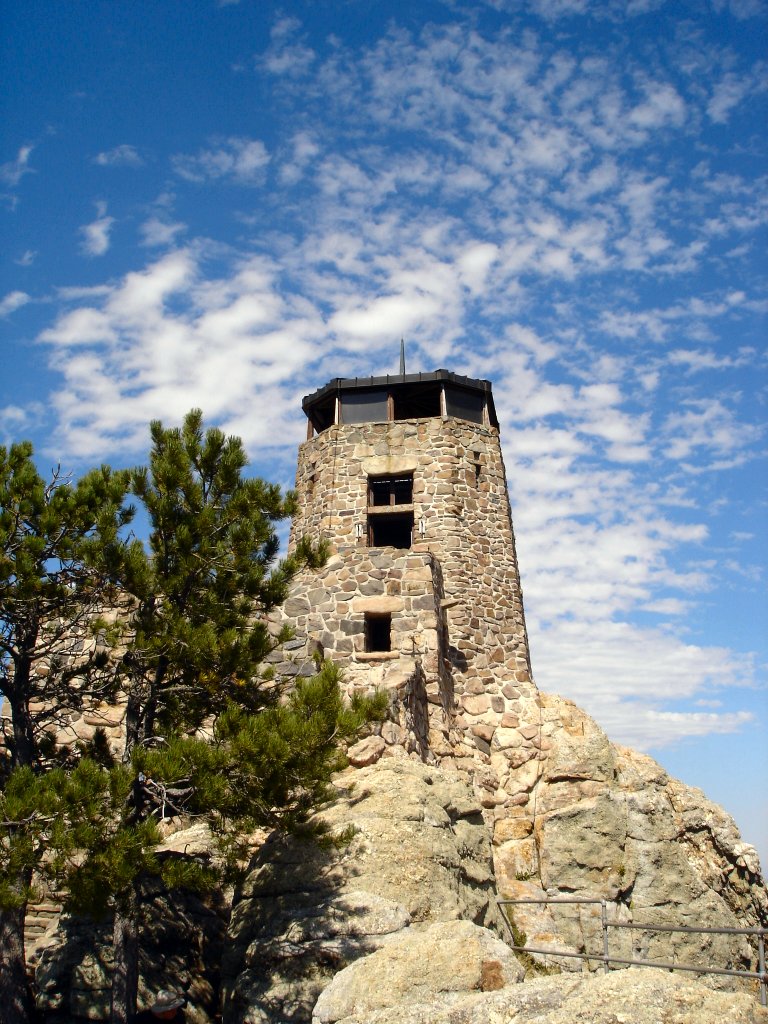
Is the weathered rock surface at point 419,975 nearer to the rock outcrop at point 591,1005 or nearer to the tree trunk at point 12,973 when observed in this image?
the rock outcrop at point 591,1005

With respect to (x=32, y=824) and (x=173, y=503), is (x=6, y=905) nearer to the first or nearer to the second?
(x=32, y=824)

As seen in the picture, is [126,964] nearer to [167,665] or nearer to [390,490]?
[167,665]

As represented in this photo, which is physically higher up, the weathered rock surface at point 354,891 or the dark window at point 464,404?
the dark window at point 464,404

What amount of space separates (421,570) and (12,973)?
9191mm

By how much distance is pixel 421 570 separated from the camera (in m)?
15.2

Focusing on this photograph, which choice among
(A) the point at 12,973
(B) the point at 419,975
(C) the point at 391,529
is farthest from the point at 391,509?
(B) the point at 419,975

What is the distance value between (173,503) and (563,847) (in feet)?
31.1

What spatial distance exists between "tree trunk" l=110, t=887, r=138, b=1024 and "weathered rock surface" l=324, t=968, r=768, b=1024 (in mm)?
3286

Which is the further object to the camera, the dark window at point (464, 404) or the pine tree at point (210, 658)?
the dark window at point (464, 404)

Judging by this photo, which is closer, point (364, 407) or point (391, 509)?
point (391, 509)

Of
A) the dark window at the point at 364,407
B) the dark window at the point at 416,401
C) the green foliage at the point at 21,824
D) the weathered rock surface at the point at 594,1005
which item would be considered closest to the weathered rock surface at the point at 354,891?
the weathered rock surface at the point at 594,1005

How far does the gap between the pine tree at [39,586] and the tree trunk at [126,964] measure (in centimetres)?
112

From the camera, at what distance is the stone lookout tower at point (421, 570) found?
14.3m

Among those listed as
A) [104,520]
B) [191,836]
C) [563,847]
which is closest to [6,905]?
[104,520]
